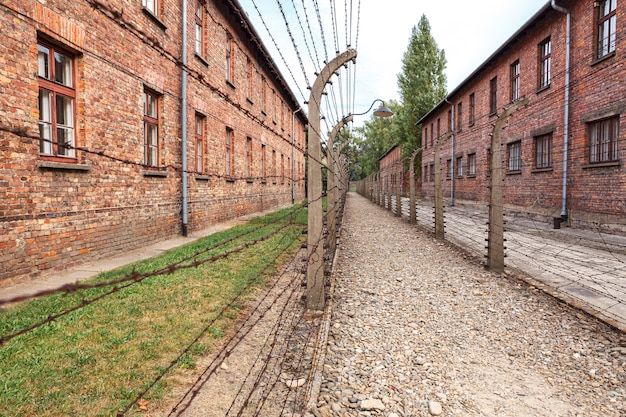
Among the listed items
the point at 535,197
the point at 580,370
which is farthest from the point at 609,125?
the point at 580,370

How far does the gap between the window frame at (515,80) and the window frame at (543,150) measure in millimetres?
3116

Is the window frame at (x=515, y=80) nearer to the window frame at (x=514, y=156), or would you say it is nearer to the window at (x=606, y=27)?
the window frame at (x=514, y=156)

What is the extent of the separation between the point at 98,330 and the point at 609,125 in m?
13.0

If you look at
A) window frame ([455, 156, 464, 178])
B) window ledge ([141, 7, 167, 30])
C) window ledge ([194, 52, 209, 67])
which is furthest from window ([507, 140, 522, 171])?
window ledge ([141, 7, 167, 30])

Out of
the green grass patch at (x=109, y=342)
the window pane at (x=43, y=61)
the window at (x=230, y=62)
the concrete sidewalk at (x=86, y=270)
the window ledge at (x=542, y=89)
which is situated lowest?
the green grass patch at (x=109, y=342)

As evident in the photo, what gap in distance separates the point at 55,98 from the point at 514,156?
16166 mm

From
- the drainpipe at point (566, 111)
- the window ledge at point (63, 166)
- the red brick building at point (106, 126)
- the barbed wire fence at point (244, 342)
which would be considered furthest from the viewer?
the drainpipe at point (566, 111)

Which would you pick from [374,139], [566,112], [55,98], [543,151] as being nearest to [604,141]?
[566,112]

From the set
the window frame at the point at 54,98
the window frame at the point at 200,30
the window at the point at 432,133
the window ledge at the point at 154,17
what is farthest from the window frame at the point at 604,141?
the window at the point at 432,133

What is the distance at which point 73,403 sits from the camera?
2484 millimetres

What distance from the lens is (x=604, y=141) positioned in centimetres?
1066

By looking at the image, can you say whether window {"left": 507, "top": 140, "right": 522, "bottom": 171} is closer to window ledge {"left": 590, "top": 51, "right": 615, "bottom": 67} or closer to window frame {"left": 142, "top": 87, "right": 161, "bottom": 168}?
window ledge {"left": 590, "top": 51, "right": 615, "bottom": 67}

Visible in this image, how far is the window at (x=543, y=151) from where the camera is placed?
43.5ft

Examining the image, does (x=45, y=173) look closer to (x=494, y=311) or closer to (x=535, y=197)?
(x=494, y=311)
